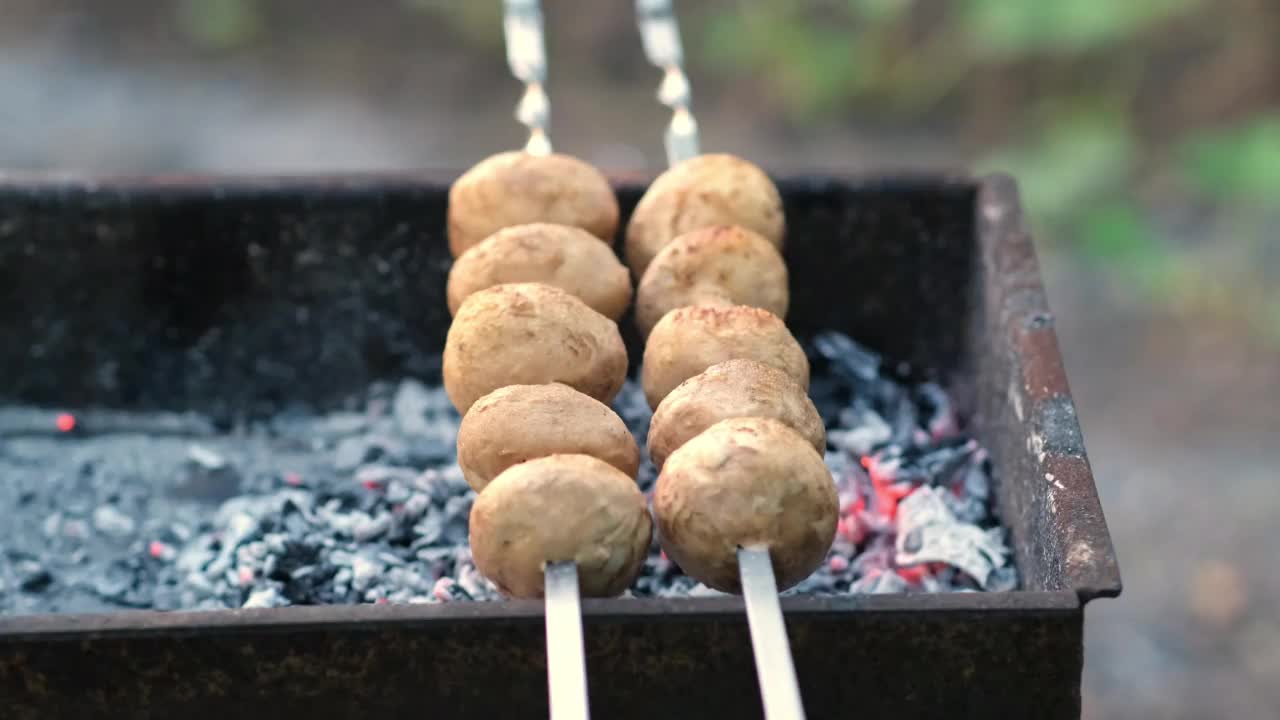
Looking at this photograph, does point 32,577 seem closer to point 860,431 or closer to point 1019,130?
point 860,431

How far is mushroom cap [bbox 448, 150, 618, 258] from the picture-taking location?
2229 millimetres

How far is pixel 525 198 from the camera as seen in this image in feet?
7.31

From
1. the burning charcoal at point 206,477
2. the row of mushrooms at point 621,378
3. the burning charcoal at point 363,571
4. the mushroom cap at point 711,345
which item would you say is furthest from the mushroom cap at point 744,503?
the burning charcoal at point 206,477

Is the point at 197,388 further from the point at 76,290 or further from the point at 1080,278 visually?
the point at 1080,278

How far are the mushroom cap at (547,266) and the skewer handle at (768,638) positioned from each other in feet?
2.03

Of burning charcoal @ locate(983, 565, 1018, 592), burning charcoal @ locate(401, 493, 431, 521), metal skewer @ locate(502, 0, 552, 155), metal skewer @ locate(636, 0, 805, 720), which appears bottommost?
metal skewer @ locate(636, 0, 805, 720)

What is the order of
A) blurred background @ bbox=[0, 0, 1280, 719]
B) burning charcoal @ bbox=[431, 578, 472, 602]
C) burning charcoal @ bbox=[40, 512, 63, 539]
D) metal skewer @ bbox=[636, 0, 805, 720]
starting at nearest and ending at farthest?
metal skewer @ bbox=[636, 0, 805, 720], burning charcoal @ bbox=[431, 578, 472, 602], burning charcoal @ bbox=[40, 512, 63, 539], blurred background @ bbox=[0, 0, 1280, 719]

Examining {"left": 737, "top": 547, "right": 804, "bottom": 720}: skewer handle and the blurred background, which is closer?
{"left": 737, "top": 547, "right": 804, "bottom": 720}: skewer handle

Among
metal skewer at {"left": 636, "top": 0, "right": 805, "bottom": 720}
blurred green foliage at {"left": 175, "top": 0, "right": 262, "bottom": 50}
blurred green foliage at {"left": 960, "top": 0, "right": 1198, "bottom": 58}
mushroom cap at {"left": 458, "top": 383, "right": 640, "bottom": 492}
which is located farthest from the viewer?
blurred green foliage at {"left": 175, "top": 0, "right": 262, "bottom": 50}

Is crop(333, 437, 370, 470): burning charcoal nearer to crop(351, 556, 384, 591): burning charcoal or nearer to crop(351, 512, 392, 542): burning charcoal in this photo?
crop(351, 512, 392, 542): burning charcoal

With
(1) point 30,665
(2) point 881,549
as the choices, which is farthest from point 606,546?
(2) point 881,549

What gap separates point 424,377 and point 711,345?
0.91 metres

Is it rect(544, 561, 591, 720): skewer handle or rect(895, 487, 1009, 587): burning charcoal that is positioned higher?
rect(895, 487, 1009, 587): burning charcoal

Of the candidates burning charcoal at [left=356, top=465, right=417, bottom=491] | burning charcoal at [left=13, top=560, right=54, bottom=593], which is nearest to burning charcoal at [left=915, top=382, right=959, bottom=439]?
burning charcoal at [left=356, top=465, right=417, bottom=491]
